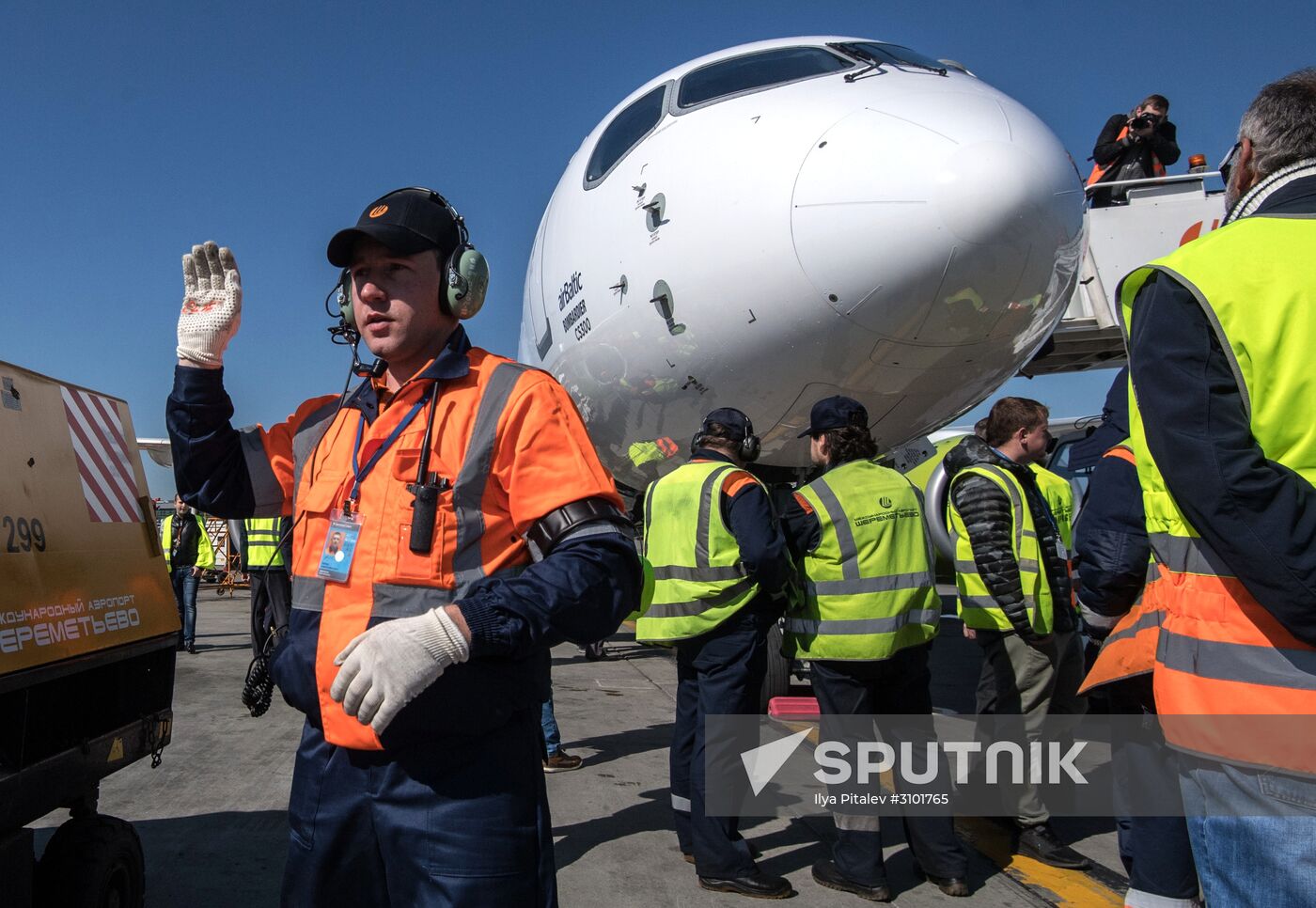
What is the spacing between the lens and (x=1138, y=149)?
9906 mm

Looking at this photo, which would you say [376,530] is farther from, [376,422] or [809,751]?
[809,751]

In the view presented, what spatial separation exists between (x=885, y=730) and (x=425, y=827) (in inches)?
98.1

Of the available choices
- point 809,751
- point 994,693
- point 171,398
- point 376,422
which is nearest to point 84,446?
point 171,398

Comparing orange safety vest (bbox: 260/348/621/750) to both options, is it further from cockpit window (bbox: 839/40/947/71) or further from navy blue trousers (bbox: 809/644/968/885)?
cockpit window (bbox: 839/40/947/71)

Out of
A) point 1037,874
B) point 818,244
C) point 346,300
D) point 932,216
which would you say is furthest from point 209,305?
point 1037,874

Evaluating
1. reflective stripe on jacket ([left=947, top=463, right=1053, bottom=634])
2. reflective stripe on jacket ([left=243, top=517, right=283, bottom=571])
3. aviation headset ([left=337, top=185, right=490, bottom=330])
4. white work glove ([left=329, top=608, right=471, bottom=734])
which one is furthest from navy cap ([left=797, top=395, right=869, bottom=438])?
reflective stripe on jacket ([left=243, top=517, right=283, bottom=571])

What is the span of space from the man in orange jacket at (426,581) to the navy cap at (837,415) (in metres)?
2.26

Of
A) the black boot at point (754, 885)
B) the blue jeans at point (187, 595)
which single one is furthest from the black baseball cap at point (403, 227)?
the blue jeans at point (187, 595)

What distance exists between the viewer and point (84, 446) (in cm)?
262

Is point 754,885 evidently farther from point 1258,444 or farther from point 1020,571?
point 1258,444

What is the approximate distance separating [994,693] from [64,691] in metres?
3.51

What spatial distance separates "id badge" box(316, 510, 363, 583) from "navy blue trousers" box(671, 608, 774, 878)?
88.2 inches

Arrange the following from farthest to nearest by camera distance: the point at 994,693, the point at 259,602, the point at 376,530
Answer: the point at 259,602 → the point at 994,693 → the point at 376,530

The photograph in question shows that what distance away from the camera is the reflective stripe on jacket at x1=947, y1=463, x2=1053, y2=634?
3922mm
